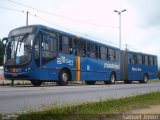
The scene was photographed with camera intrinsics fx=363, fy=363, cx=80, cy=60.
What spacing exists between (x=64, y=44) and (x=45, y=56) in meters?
2.26

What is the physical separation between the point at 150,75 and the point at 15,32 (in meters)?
20.0

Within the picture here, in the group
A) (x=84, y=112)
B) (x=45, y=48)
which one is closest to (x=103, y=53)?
(x=45, y=48)

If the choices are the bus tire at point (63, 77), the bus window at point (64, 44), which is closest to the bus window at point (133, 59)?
the bus window at point (64, 44)

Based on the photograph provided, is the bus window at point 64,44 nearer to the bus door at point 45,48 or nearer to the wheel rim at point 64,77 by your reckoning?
the bus door at point 45,48

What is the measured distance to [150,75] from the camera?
3656 cm

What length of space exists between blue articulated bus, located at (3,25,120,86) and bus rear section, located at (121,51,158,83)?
26.4 ft

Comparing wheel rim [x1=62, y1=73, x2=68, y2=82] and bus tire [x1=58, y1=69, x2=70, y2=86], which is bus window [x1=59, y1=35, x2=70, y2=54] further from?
wheel rim [x1=62, y1=73, x2=68, y2=82]

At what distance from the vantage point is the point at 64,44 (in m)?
21.4

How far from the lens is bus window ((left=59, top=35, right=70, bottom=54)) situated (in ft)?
68.8

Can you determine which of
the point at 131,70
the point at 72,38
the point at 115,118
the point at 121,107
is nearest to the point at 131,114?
the point at 115,118

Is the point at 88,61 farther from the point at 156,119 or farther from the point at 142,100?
the point at 156,119

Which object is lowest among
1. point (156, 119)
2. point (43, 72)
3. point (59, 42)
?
point (156, 119)

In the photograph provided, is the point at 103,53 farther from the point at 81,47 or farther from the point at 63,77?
the point at 63,77

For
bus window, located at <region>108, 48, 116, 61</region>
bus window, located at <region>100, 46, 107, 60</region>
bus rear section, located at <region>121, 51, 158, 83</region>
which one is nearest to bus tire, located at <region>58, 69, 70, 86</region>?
bus window, located at <region>100, 46, 107, 60</region>
